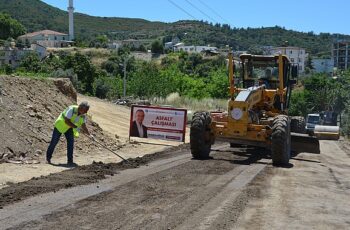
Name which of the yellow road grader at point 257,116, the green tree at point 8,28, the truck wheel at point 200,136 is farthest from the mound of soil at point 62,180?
the green tree at point 8,28

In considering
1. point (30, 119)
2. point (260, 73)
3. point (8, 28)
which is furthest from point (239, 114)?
point (8, 28)

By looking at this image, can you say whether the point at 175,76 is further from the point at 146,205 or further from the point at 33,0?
the point at 33,0

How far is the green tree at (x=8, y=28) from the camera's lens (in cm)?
12800

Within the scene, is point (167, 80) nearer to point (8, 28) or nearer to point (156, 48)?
point (156, 48)

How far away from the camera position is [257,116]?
15688mm

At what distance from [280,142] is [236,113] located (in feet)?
4.72

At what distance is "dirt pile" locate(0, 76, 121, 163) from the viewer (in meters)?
13.8

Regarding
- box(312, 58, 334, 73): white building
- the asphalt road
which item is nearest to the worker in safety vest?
the asphalt road

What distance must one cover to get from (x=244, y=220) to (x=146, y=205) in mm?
1689

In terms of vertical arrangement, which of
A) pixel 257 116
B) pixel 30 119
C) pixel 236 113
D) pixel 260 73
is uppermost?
pixel 260 73

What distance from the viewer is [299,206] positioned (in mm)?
8938

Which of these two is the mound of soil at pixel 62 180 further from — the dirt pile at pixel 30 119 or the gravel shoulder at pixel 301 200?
the gravel shoulder at pixel 301 200

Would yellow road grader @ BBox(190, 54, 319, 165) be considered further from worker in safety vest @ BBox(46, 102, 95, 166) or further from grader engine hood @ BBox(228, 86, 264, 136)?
worker in safety vest @ BBox(46, 102, 95, 166)

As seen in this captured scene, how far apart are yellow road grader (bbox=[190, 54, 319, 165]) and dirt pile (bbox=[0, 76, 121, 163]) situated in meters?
3.66
